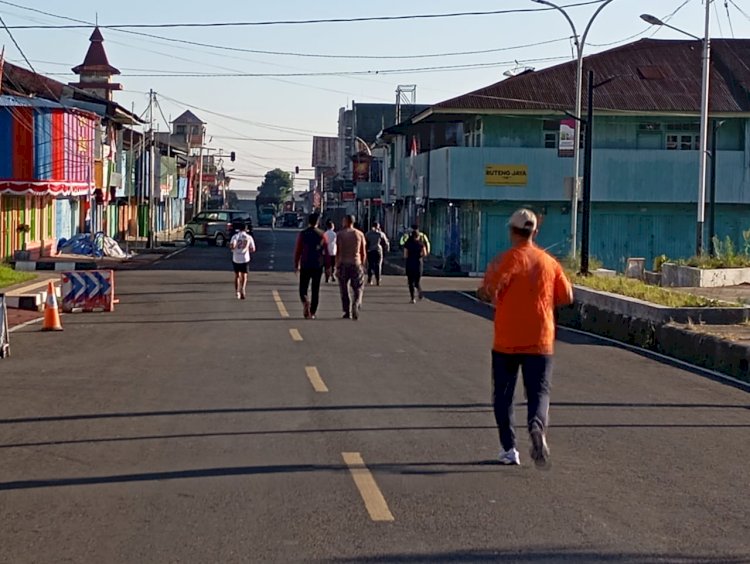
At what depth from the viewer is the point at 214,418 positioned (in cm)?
1079

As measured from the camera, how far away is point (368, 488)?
26.2 ft

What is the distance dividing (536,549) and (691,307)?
1303 cm

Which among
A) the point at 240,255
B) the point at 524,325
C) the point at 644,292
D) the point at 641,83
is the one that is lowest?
the point at 644,292

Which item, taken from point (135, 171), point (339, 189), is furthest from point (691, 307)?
point (339, 189)

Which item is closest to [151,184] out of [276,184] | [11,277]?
[11,277]

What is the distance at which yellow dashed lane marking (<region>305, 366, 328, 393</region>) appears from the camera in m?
12.7

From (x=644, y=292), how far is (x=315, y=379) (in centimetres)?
1005

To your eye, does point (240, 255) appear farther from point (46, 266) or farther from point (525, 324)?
point (525, 324)

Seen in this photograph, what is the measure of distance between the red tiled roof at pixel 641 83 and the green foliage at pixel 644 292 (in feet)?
60.0

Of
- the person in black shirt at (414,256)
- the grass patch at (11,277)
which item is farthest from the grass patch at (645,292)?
the grass patch at (11,277)

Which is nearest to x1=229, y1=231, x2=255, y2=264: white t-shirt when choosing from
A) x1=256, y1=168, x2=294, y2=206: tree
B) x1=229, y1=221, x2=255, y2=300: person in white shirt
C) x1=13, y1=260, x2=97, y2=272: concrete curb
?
x1=229, y1=221, x2=255, y2=300: person in white shirt

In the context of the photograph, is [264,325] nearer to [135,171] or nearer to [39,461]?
[39,461]

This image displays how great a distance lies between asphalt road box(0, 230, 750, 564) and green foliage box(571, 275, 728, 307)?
3.18 metres

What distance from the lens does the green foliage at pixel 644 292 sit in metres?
19.7
